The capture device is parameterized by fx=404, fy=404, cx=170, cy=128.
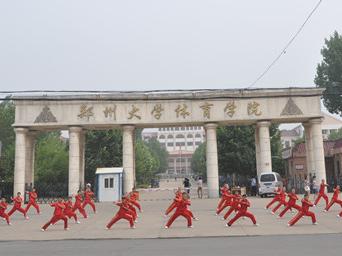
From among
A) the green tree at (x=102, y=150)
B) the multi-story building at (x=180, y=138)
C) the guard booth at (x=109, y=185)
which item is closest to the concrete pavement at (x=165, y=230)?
the guard booth at (x=109, y=185)

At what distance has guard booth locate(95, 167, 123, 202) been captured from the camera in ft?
94.6

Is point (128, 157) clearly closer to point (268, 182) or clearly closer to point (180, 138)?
point (268, 182)

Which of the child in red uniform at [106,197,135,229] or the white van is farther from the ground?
the white van

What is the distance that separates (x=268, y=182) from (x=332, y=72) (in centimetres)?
1951

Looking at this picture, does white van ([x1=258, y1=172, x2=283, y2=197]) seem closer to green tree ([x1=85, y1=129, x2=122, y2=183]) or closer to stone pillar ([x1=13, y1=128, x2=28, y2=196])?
stone pillar ([x1=13, y1=128, x2=28, y2=196])

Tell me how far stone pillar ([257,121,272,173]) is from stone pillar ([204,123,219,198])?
11.4ft

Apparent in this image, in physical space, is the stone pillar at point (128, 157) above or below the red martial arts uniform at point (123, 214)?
above

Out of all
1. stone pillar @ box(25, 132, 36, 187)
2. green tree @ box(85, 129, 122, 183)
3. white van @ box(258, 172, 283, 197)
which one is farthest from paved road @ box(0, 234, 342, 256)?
green tree @ box(85, 129, 122, 183)

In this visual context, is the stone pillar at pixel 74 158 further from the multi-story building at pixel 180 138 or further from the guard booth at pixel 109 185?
the multi-story building at pixel 180 138

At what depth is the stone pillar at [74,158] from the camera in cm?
2983

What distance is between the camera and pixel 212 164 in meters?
30.2

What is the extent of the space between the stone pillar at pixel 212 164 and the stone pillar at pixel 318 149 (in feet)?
24.2

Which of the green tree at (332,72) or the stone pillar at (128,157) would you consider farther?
the green tree at (332,72)

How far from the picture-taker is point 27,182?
31.6m
